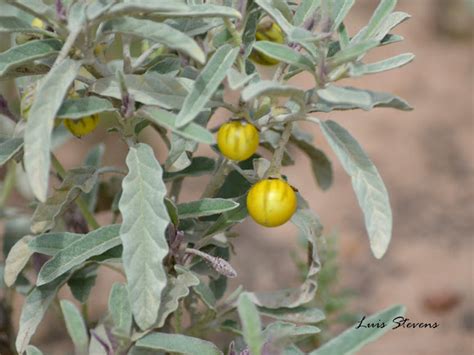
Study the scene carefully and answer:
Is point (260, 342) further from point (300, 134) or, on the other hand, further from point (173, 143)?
point (300, 134)

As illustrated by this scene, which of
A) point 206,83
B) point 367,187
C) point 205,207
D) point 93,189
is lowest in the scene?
point 93,189

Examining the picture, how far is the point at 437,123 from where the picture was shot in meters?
4.10

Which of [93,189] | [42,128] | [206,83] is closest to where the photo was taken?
[42,128]

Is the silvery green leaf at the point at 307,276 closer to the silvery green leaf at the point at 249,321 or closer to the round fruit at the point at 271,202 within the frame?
the round fruit at the point at 271,202

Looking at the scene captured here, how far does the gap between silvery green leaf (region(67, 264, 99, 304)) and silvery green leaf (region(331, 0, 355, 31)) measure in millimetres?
735

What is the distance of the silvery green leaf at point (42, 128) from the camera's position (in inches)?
46.9

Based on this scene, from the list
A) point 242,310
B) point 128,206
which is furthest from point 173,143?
point 242,310

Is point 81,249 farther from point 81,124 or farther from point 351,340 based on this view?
point 351,340

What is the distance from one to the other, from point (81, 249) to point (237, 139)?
359 mm

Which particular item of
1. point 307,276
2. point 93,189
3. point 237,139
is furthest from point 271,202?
point 93,189

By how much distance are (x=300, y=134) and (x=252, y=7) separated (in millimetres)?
469

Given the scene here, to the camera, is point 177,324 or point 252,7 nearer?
point 252,7

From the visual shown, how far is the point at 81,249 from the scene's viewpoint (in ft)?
4.91

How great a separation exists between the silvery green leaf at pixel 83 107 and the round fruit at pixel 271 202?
0.29 metres
